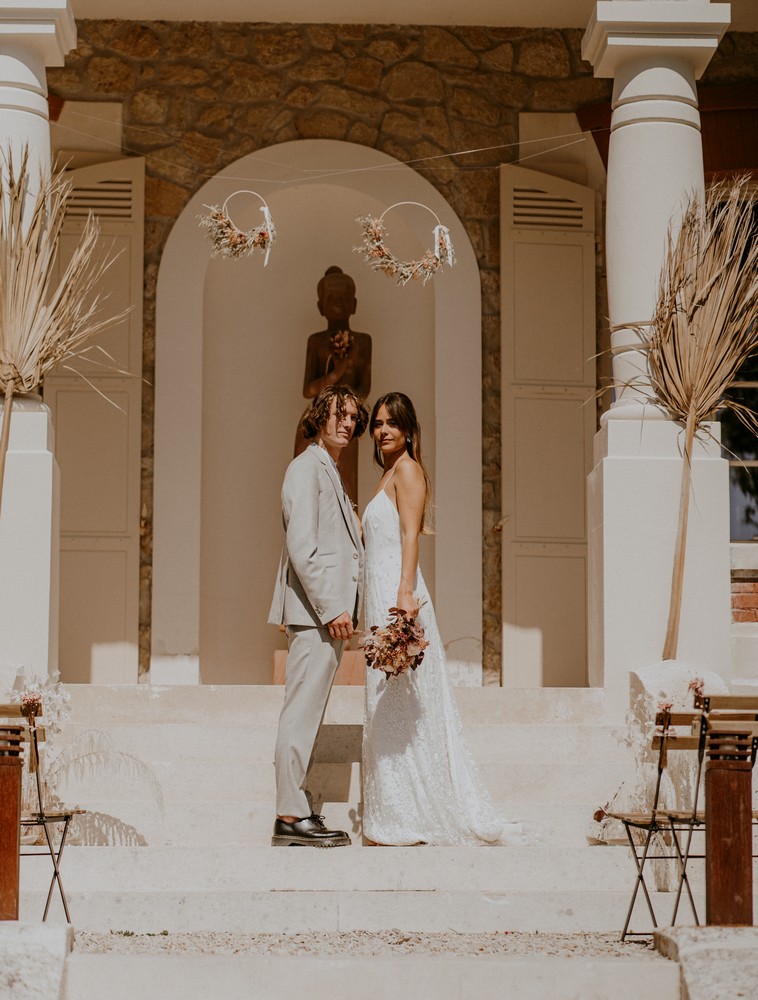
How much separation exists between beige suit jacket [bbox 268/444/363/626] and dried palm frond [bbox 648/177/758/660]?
60.5 inches

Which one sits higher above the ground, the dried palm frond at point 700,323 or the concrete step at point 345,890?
the dried palm frond at point 700,323

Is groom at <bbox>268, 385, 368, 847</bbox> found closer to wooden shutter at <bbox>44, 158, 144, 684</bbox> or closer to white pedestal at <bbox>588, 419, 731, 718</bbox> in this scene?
white pedestal at <bbox>588, 419, 731, 718</bbox>

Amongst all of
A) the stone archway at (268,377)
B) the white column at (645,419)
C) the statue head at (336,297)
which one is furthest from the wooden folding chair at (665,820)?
the statue head at (336,297)

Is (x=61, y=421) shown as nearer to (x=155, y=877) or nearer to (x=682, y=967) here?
(x=155, y=877)

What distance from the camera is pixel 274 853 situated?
4.47 metres

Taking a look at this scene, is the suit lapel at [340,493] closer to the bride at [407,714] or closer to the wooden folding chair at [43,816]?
the bride at [407,714]

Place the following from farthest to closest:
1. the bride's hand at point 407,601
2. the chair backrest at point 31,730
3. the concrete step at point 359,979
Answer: the bride's hand at point 407,601, the chair backrest at point 31,730, the concrete step at point 359,979

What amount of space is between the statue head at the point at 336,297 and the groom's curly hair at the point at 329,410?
3.30 metres

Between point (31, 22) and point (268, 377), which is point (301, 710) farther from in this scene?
point (268, 377)

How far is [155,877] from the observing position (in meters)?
4.48

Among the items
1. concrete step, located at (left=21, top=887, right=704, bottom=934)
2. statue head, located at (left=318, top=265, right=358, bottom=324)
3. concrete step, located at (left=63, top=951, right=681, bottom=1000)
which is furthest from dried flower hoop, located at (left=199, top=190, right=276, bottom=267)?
concrete step, located at (left=63, top=951, right=681, bottom=1000)

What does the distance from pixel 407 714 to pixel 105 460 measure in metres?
3.58

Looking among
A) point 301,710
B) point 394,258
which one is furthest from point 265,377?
point 301,710

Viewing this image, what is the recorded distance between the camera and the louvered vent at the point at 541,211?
8.22 meters
